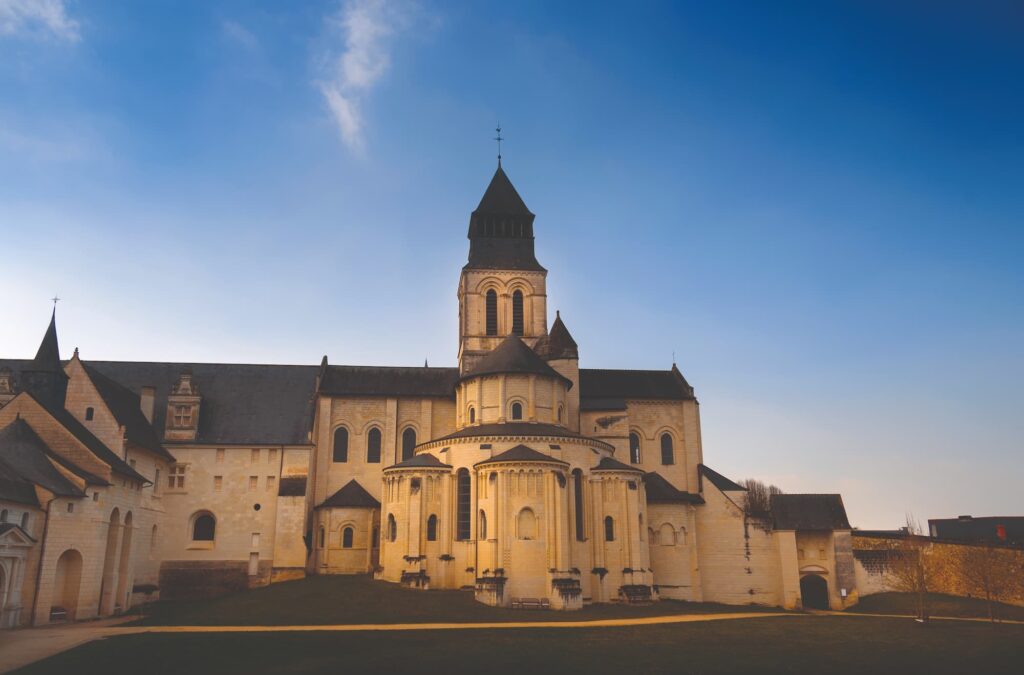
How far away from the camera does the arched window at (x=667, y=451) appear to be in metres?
57.5

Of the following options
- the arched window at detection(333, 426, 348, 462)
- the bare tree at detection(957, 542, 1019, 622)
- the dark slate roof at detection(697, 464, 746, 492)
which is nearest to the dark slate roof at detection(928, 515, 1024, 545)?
the bare tree at detection(957, 542, 1019, 622)

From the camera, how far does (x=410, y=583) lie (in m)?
44.3

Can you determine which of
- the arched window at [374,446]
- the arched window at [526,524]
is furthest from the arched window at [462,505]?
the arched window at [374,446]

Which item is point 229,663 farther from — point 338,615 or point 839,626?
point 839,626

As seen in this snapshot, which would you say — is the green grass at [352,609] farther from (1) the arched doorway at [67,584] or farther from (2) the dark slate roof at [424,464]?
(2) the dark slate roof at [424,464]

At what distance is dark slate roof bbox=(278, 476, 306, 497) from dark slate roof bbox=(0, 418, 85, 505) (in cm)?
1578

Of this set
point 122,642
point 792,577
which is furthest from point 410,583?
point 792,577

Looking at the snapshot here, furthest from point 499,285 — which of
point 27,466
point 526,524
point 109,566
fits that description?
point 27,466

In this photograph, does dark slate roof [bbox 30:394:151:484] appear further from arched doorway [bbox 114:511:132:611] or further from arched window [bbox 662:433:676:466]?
arched window [bbox 662:433:676:466]

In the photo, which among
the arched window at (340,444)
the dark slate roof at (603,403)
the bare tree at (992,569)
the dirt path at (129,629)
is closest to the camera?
the dirt path at (129,629)

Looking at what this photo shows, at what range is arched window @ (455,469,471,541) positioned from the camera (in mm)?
45438

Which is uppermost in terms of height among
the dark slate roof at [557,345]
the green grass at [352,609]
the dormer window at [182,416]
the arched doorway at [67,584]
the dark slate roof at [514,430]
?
the dark slate roof at [557,345]

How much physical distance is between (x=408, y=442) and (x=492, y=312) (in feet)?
39.0

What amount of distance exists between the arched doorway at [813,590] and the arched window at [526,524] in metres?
22.6
